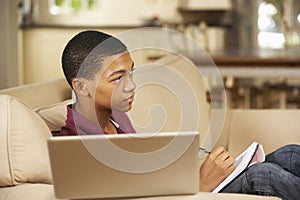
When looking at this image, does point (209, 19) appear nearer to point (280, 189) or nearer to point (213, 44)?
point (213, 44)

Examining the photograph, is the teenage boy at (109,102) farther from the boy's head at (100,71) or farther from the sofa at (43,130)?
the sofa at (43,130)

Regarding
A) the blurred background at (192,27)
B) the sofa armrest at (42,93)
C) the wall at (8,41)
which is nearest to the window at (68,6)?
the blurred background at (192,27)

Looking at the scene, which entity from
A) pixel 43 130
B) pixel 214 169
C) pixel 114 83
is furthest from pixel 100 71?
pixel 214 169

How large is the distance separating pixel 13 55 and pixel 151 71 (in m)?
2.44

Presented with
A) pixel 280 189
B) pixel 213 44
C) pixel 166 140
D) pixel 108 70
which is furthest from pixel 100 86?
pixel 213 44

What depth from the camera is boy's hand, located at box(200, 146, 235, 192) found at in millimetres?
1762

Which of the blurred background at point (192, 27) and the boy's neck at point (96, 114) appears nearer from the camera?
the boy's neck at point (96, 114)

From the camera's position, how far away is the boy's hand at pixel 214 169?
176cm

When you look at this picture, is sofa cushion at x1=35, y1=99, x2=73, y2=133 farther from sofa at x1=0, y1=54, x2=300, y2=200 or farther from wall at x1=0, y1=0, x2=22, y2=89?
wall at x1=0, y1=0, x2=22, y2=89

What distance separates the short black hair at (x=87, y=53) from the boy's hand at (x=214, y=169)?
38 centimetres

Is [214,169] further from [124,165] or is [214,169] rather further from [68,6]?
[68,6]

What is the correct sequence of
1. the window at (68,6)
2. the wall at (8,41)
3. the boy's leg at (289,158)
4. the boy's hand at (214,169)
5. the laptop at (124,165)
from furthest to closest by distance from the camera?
the window at (68,6) < the wall at (8,41) < the boy's leg at (289,158) < the boy's hand at (214,169) < the laptop at (124,165)


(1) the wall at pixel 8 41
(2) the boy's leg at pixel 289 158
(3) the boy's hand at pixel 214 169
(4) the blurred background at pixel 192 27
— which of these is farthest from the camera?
(4) the blurred background at pixel 192 27

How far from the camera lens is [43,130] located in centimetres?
175
